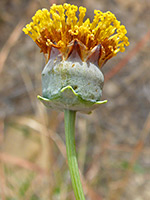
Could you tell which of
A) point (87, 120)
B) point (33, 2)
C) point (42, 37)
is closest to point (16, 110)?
point (87, 120)

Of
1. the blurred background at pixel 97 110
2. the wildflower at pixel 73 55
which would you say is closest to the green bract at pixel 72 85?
the wildflower at pixel 73 55

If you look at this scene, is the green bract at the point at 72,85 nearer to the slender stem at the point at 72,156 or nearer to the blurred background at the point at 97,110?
the slender stem at the point at 72,156

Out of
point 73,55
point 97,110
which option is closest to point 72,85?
point 73,55

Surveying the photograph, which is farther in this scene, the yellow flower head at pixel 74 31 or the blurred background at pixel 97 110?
the blurred background at pixel 97 110

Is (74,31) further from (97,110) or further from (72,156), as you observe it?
(97,110)

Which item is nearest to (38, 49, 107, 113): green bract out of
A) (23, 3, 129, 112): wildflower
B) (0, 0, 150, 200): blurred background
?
(23, 3, 129, 112): wildflower

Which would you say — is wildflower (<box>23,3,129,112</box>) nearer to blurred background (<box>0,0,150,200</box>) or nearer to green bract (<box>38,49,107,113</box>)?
green bract (<box>38,49,107,113</box>)
